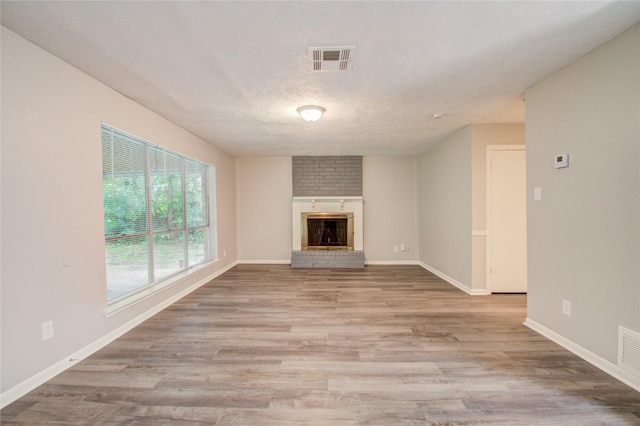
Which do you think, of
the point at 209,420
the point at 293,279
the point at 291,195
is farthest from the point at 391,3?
the point at 291,195

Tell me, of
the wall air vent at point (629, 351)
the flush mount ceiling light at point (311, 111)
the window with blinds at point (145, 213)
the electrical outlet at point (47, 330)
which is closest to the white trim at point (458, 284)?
the wall air vent at point (629, 351)

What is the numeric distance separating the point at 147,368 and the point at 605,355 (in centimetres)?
347

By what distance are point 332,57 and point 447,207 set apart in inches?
133

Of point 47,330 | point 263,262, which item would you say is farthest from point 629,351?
point 263,262

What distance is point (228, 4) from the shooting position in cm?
147

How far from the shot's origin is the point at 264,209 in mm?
5969

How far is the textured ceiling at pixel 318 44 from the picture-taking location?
154cm

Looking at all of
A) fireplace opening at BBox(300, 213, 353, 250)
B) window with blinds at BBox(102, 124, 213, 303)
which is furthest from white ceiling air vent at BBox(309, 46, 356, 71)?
fireplace opening at BBox(300, 213, 353, 250)

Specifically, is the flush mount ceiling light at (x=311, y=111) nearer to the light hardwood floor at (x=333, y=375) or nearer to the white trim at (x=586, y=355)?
the light hardwood floor at (x=333, y=375)

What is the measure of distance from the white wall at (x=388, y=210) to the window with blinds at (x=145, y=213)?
3526 mm

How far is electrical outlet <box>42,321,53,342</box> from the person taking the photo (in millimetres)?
1861

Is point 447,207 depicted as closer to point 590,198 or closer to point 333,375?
point 590,198

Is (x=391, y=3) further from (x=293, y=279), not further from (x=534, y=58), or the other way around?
(x=293, y=279)

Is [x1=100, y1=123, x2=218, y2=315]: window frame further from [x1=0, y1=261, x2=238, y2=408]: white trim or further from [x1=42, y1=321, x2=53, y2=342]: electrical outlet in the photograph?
[x1=42, y1=321, x2=53, y2=342]: electrical outlet
